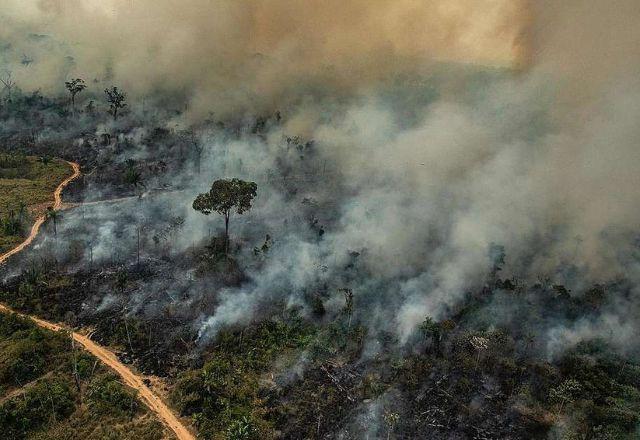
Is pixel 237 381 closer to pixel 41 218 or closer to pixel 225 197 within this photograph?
pixel 225 197

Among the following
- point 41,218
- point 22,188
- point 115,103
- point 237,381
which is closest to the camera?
point 237,381

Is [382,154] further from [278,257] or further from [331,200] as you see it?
[278,257]

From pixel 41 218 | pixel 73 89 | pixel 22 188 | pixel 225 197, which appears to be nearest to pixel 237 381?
pixel 225 197

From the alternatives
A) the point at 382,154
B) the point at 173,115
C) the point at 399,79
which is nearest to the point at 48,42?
the point at 173,115

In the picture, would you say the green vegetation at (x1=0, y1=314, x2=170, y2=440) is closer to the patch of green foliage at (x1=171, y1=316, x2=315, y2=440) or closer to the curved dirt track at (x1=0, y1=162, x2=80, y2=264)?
the patch of green foliage at (x1=171, y1=316, x2=315, y2=440)

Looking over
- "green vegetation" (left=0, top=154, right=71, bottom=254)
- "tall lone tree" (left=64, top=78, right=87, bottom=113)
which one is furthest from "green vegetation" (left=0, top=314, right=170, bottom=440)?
"tall lone tree" (left=64, top=78, right=87, bottom=113)

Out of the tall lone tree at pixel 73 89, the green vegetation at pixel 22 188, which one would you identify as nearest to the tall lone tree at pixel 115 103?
the tall lone tree at pixel 73 89
